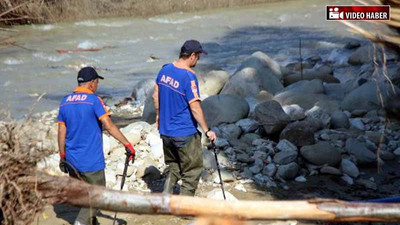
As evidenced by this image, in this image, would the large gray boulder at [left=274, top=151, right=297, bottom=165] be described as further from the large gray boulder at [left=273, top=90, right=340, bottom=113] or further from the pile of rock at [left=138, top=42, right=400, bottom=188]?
the large gray boulder at [left=273, top=90, right=340, bottom=113]

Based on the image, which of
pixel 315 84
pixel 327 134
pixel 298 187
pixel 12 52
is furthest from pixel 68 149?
pixel 12 52

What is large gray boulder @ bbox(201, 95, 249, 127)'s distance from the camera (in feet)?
34.6

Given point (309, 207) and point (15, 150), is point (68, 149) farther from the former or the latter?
point (309, 207)

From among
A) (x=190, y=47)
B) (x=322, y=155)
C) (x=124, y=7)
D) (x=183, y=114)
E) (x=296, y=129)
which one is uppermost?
(x=190, y=47)

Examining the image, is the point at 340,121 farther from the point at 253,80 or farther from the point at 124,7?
the point at 124,7

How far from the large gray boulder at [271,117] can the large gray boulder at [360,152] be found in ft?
3.42

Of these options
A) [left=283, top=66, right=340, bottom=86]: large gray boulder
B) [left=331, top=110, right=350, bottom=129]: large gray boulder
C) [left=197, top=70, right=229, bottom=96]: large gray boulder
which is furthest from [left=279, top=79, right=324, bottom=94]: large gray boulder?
[left=331, top=110, right=350, bottom=129]: large gray boulder

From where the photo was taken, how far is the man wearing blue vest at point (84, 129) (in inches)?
247

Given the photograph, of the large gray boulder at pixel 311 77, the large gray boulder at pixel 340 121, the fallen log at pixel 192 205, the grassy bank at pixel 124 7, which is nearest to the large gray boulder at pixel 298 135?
the large gray boulder at pixel 340 121

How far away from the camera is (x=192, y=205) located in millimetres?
3576

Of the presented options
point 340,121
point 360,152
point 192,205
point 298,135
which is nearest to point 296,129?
point 298,135

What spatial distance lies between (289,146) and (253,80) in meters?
4.21

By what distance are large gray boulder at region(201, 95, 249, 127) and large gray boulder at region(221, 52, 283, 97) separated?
202 centimetres

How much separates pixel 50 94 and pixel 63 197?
1297 cm
